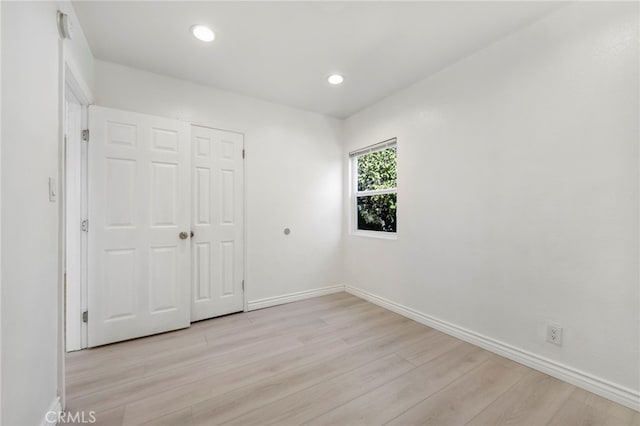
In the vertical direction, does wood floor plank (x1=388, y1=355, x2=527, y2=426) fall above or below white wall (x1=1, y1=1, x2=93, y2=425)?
below

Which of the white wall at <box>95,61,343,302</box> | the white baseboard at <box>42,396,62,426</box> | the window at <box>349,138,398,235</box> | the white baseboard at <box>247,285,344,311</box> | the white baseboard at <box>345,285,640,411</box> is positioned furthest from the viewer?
the window at <box>349,138,398,235</box>

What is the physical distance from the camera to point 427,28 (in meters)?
1.93

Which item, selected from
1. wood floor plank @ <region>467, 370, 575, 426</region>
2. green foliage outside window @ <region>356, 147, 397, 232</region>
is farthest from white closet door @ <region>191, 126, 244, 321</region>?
wood floor plank @ <region>467, 370, 575, 426</region>

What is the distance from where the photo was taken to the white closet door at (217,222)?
2711mm

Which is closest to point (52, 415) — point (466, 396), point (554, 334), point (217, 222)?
point (217, 222)

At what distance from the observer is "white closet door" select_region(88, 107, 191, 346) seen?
2211 mm

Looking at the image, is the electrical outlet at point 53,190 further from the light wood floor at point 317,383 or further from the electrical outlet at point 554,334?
the electrical outlet at point 554,334

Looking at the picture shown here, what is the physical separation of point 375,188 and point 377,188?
0.14ft

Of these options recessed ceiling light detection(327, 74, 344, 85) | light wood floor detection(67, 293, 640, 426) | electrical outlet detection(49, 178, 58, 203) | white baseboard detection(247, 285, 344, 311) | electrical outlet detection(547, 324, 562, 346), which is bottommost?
light wood floor detection(67, 293, 640, 426)

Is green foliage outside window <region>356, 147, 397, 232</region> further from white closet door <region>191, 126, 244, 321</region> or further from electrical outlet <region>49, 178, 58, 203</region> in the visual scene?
electrical outlet <region>49, 178, 58, 203</region>

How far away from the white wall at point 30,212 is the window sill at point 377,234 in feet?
9.31

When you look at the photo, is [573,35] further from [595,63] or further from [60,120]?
[60,120]

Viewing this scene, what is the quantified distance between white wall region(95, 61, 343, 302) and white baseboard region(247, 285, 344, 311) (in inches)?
1.9

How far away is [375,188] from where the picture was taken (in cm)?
339
